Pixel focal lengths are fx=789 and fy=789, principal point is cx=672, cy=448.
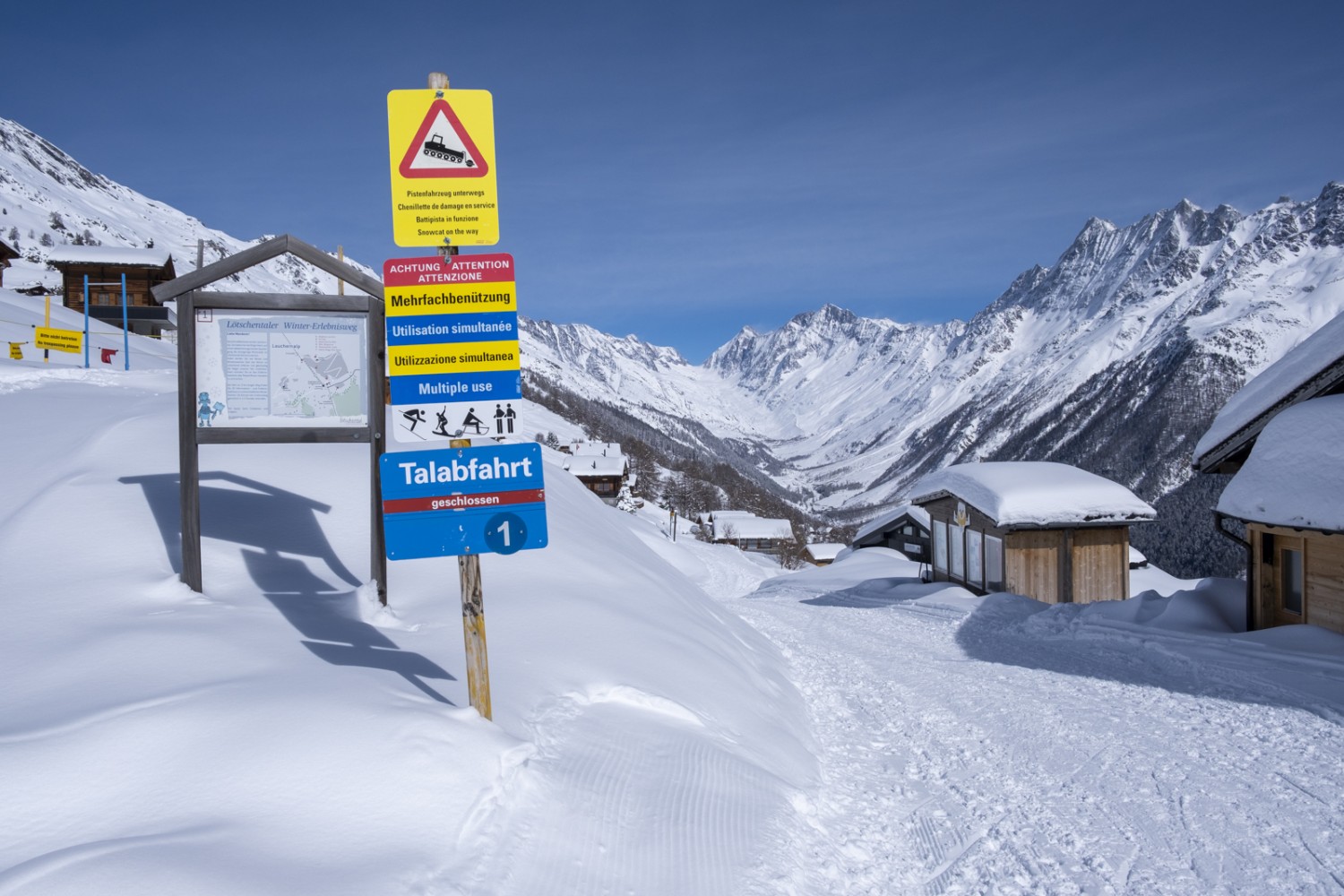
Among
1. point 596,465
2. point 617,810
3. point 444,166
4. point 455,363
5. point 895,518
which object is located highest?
point 444,166

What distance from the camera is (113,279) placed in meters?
45.3

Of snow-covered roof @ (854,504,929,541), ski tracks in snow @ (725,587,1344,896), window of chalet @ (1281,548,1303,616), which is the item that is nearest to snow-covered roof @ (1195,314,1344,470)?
window of chalet @ (1281,548,1303,616)

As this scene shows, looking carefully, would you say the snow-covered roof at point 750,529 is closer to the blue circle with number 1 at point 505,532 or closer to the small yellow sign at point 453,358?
the blue circle with number 1 at point 505,532

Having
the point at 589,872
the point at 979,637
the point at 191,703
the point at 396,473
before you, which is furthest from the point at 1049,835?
the point at 979,637

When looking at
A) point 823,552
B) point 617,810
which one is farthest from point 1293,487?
point 823,552

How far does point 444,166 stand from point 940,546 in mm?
26266

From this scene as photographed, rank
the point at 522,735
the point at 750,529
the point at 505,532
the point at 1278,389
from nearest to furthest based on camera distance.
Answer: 1. the point at 505,532
2. the point at 522,735
3. the point at 1278,389
4. the point at 750,529

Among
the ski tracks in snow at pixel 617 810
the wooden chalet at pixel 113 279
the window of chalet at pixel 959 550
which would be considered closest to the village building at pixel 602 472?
the wooden chalet at pixel 113 279

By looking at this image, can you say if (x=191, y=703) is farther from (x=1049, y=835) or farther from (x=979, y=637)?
(x=979, y=637)

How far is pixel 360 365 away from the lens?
23.2ft

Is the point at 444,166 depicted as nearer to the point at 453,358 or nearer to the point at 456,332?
the point at 456,332

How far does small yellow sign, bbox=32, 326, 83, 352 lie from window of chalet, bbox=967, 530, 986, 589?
27.4 meters

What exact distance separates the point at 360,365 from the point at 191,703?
3.51m

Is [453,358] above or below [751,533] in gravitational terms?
above
